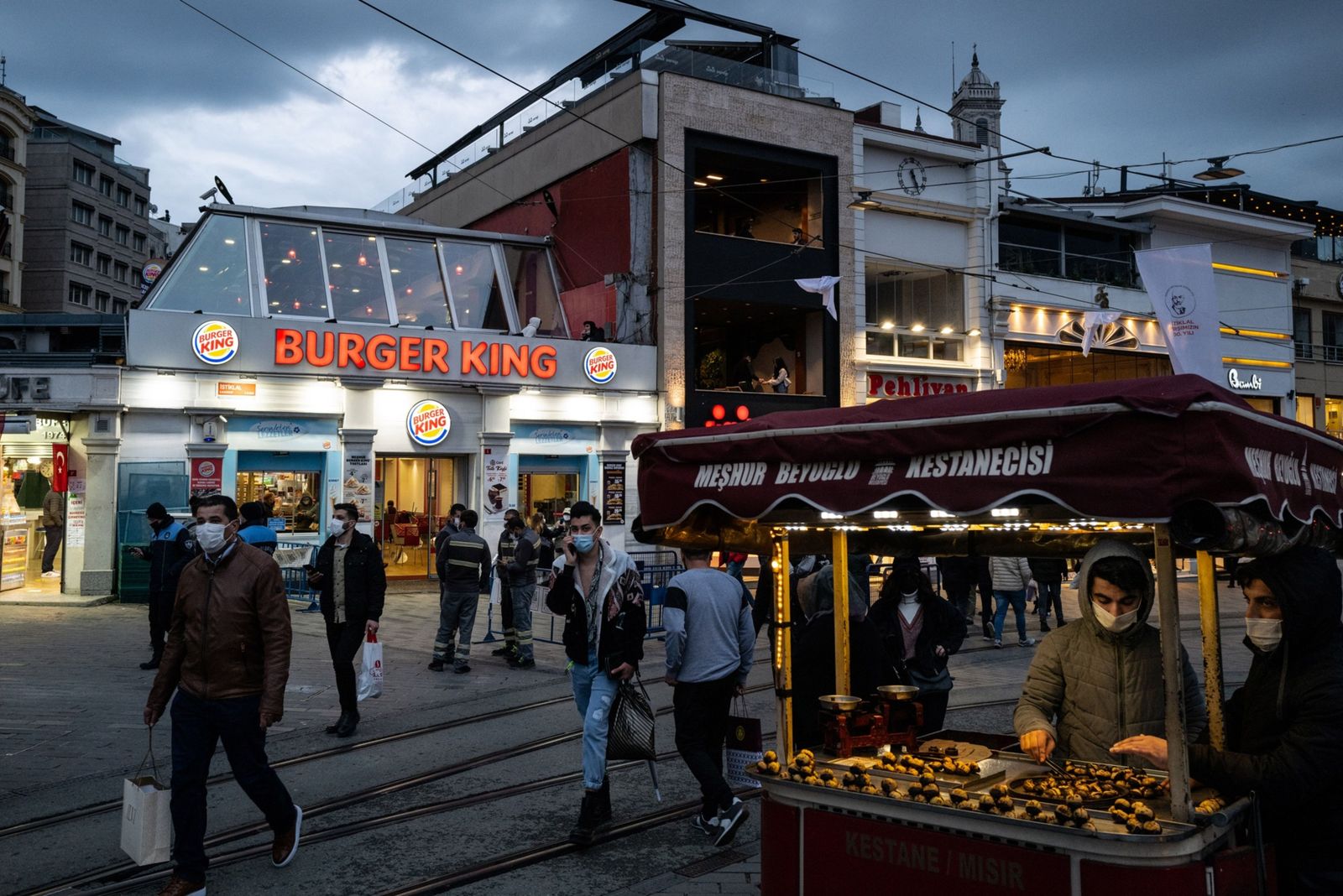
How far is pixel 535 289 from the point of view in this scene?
27.3 m

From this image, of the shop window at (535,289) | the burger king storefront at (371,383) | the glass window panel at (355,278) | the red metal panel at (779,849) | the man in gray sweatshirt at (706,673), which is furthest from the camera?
the shop window at (535,289)

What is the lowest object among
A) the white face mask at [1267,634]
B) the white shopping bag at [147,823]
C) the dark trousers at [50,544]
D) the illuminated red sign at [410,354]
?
the white shopping bag at [147,823]

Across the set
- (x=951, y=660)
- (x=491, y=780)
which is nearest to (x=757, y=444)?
(x=491, y=780)

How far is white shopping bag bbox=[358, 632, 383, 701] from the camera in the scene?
9.68 metres

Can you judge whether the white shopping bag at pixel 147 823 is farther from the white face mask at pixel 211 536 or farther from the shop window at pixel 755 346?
the shop window at pixel 755 346

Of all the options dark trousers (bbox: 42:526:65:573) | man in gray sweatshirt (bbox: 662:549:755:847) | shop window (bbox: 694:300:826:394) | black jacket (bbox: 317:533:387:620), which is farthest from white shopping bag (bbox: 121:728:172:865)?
shop window (bbox: 694:300:826:394)

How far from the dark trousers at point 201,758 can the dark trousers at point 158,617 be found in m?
6.19

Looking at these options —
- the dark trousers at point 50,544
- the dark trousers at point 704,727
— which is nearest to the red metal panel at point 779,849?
the dark trousers at point 704,727

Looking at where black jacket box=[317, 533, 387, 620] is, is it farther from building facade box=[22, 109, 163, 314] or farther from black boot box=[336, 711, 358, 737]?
building facade box=[22, 109, 163, 314]

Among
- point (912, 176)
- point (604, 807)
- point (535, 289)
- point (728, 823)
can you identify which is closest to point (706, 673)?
point (728, 823)

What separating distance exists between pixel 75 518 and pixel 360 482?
5029 millimetres

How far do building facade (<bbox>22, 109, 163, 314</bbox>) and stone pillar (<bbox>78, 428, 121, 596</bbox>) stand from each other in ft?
137

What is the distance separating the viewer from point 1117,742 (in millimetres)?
4758

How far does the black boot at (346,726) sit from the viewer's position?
9570mm
